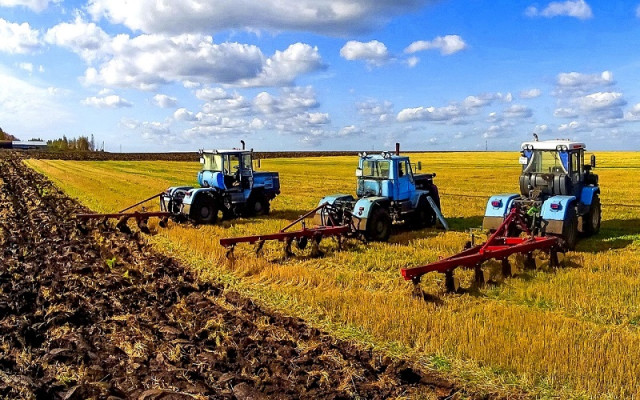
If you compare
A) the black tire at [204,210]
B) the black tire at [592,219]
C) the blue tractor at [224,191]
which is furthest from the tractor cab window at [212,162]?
the black tire at [592,219]

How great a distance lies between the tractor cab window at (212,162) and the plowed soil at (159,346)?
646 centimetres

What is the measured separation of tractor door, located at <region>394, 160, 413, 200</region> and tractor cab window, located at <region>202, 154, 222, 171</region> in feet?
18.0

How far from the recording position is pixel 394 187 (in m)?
12.7

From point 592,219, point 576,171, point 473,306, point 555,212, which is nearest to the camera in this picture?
point 473,306

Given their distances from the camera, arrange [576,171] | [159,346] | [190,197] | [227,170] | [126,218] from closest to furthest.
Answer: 1. [159,346]
2. [576,171]
3. [126,218]
4. [190,197]
5. [227,170]

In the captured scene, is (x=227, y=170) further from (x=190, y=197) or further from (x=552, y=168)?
(x=552, y=168)

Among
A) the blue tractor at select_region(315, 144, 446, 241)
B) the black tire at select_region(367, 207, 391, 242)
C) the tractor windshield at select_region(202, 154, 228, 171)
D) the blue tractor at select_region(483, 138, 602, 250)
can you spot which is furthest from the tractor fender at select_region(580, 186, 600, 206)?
the tractor windshield at select_region(202, 154, 228, 171)

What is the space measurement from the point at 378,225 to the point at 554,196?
3.71m

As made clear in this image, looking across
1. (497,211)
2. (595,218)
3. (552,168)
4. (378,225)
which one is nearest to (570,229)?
(497,211)

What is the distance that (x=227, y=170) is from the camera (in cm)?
1566

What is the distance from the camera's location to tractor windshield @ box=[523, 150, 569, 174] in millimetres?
11797

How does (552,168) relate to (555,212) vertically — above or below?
above

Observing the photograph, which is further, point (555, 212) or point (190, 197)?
point (190, 197)

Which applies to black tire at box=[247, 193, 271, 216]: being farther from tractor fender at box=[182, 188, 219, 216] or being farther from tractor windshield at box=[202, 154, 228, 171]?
tractor fender at box=[182, 188, 219, 216]
